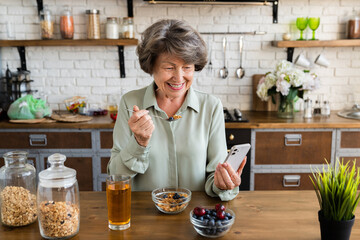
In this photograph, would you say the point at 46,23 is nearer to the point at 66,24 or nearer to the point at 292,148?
the point at 66,24

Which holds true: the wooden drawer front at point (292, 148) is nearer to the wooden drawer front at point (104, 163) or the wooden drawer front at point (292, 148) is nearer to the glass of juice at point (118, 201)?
the wooden drawer front at point (104, 163)

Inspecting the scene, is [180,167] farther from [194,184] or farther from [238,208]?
[238,208]

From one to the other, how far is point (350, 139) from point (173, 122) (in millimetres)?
1890

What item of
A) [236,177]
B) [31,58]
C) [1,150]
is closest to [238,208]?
[236,177]

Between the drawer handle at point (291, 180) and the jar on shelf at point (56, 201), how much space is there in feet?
7.57

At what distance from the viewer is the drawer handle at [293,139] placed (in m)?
3.20

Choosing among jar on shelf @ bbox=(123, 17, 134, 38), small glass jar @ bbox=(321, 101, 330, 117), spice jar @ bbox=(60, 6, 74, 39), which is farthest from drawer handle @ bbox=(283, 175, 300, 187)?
spice jar @ bbox=(60, 6, 74, 39)

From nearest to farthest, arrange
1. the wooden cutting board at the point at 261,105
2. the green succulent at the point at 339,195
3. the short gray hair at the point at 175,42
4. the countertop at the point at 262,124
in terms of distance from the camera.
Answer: the green succulent at the point at 339,195 < the short gray hair at the point at 175,42 < the countertop at the point at 262,124 < the wooden cutting board at the point at 261,105

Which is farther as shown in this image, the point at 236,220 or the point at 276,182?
the point at 276,182

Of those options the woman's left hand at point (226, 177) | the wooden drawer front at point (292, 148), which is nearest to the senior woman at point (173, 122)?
the woman's left hand at point (226, 177)

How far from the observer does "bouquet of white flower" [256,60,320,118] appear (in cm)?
327

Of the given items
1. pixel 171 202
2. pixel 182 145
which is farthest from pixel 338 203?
pixel 182 145

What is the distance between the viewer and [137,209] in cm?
154

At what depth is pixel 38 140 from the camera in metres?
3.23
